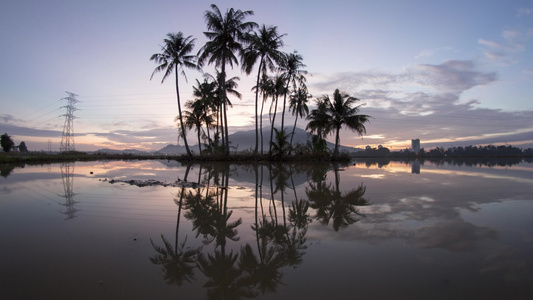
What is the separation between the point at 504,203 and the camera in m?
5.41

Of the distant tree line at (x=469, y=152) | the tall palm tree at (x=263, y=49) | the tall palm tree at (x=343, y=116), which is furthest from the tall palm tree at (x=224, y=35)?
the distant tree line at (x=469, y=152)

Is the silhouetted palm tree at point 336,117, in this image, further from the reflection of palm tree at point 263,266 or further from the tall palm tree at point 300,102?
the reflection of palm tree at point 263,266

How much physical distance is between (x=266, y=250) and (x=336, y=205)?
2.68 meters

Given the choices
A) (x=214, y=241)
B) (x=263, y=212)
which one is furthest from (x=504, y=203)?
(x=214, y=241)

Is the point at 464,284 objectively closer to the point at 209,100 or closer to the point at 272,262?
the point at 272,262

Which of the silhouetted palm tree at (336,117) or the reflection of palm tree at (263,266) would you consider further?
the silhouetted palm tree at (336,117)

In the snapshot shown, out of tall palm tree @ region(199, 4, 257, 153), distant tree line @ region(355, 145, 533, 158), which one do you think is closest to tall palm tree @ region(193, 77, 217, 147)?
tall palm tree @ region(199, 4, 257, 153)

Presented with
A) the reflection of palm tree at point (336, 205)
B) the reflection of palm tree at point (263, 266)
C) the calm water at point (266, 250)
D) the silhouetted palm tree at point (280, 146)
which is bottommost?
the reflection of palm tree at point (263, 266)

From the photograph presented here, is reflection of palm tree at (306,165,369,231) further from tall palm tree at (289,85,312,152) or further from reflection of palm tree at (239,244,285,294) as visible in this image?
tall palm tree at (289,85,312,152)

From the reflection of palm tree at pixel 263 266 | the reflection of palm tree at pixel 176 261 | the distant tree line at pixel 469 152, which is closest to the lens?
the reflection of palm tree at pixel 263 266

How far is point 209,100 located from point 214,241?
25.6m

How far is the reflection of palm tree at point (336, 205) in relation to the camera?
4.13 metres

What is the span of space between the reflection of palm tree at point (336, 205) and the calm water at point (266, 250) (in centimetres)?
4

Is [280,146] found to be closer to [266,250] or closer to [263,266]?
[266,250]
